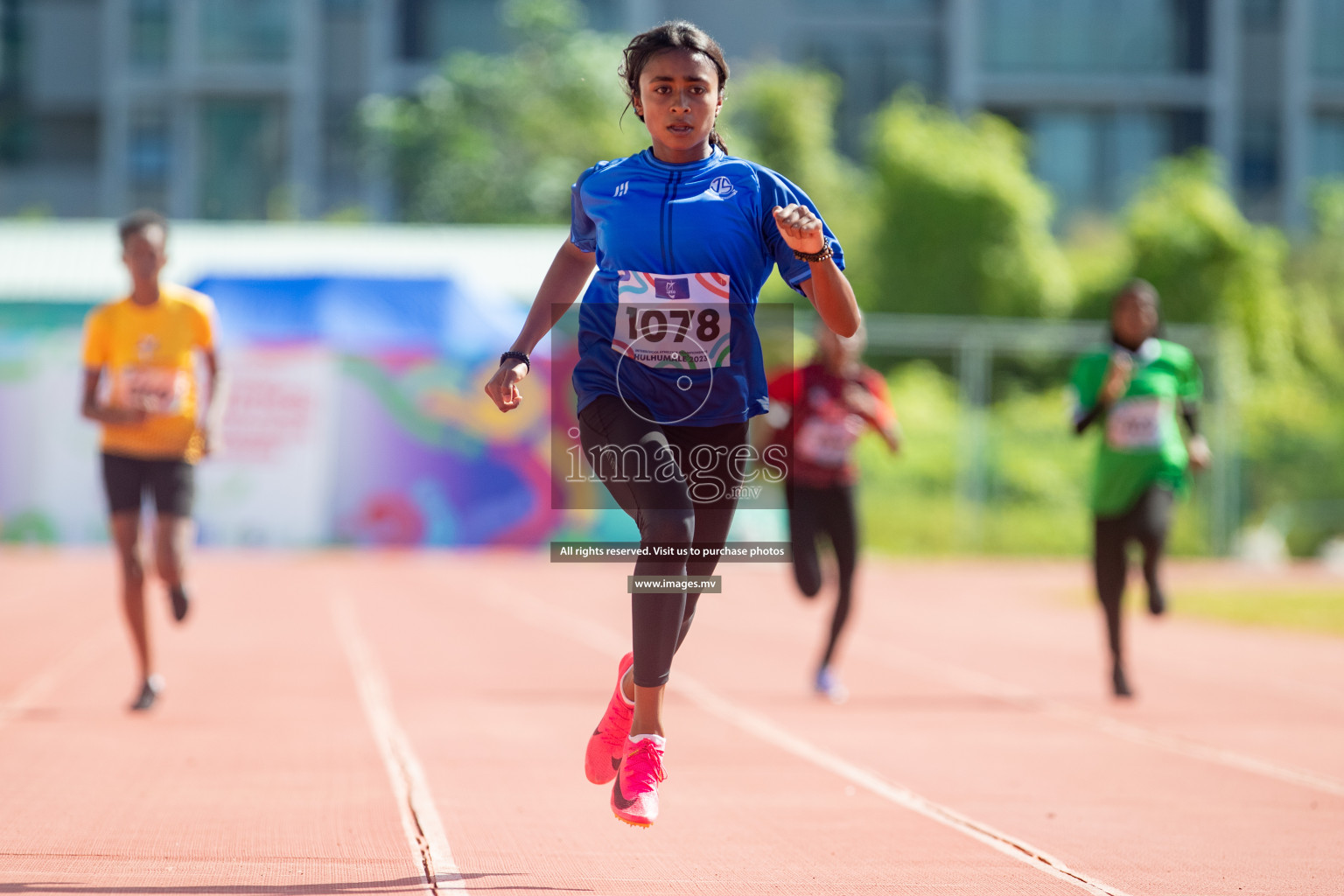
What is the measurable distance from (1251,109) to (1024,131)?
6198 millimetres

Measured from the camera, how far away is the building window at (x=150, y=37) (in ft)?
160

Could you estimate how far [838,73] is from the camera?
49969 mm

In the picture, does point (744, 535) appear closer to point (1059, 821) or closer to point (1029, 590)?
point (1029, 590)

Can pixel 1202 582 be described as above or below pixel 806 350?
below

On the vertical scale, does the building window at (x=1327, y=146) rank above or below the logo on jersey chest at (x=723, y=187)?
above

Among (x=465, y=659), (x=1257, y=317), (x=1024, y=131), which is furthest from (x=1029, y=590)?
(x=1024, y=131)

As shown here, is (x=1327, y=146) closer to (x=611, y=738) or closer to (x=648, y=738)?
(x=611, y=738)

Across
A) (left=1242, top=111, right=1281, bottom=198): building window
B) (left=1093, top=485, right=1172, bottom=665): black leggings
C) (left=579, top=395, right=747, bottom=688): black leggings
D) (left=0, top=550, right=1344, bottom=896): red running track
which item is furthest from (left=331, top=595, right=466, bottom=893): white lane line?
(left=1242, top=111, right=1281, bottom=198): building window

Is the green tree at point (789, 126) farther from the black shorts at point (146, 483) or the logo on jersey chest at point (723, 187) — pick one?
the logo on jersey chest at point (723, 187)

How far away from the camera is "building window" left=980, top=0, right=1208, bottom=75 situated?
45625mm

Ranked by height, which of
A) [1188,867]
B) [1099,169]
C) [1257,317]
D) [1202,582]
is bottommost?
[1202,582]

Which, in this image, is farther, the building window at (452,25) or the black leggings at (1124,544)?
the building window at (452,25)

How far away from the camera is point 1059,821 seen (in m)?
5.86

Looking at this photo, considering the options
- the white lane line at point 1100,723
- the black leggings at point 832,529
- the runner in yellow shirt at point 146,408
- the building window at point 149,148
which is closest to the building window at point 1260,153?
the building window at point 149,148
